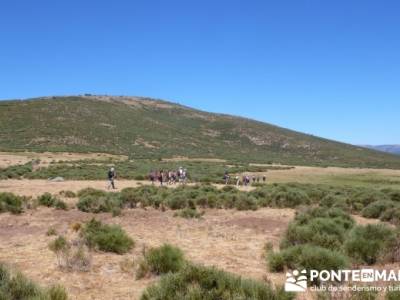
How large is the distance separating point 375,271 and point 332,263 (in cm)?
115

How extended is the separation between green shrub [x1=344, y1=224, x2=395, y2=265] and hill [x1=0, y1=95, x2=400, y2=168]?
82.5 metres

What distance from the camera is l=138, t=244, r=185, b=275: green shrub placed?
35.9 ft

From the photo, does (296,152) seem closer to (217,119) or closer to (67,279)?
(217,119)

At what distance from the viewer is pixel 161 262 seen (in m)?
11.0

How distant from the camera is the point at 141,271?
10.8 m

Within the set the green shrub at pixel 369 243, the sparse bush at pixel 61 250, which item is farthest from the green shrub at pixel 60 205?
the green shrub at pixel 369 243

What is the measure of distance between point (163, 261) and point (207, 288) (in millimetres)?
2977

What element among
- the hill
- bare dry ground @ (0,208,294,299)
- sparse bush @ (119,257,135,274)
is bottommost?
bare dry ground @ (0,208,294,299)

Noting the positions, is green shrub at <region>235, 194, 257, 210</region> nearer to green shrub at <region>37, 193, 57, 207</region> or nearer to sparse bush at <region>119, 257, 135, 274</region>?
green shrub at <region>37, 193, 57, 207</region>

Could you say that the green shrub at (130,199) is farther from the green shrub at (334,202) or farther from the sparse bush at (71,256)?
the sparse bush at (71,256)

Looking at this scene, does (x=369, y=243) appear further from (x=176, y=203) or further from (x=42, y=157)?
(x=42, y=157)

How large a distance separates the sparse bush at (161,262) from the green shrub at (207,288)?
7.76 ft

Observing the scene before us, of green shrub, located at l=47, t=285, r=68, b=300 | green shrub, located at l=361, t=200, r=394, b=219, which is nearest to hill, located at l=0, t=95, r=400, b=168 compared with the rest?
green shrub, located at l=361, t=200, r=394, b=219

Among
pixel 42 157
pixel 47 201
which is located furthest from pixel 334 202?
pixel 42 157
